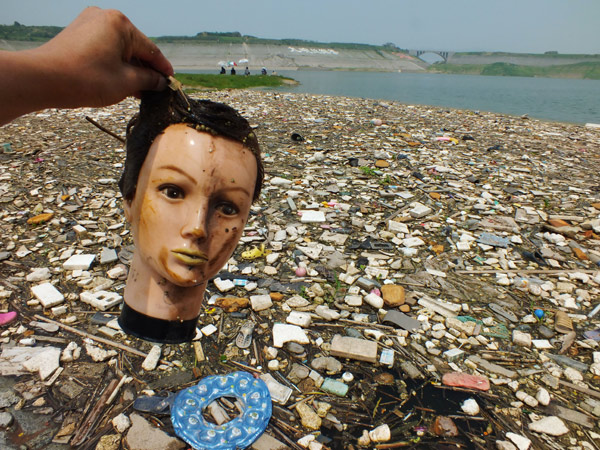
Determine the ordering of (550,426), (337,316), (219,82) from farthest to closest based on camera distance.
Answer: (219,82)
(337,316)
(550,426)

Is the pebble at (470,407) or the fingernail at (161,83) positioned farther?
the pebble at (470,407)

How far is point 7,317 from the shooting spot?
2.81 meters

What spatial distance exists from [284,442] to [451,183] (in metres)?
5.30

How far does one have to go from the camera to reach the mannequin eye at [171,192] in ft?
5.64

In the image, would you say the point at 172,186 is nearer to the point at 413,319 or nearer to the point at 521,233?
the point at 413,319

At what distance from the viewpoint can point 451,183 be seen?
20.8 ft

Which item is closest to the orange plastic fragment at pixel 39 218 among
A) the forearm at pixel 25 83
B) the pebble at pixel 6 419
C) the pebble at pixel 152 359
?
the pebble at pixel 152 359

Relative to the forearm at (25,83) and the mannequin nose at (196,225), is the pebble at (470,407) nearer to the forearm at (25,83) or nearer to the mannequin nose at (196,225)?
the mannequin nose at (196,225)

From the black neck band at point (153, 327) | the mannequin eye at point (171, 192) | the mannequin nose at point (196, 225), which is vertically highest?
the mannequin eye at point (171, 192)

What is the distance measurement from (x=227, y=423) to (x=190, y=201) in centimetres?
129

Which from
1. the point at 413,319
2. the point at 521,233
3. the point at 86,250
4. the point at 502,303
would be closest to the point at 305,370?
the point at 413,319

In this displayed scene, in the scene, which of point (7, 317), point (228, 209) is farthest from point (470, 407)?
point (7, 317)

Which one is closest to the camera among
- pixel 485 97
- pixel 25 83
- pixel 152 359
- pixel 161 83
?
pixel 25 83

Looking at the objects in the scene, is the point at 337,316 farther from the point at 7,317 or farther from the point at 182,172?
the point at 7,317
